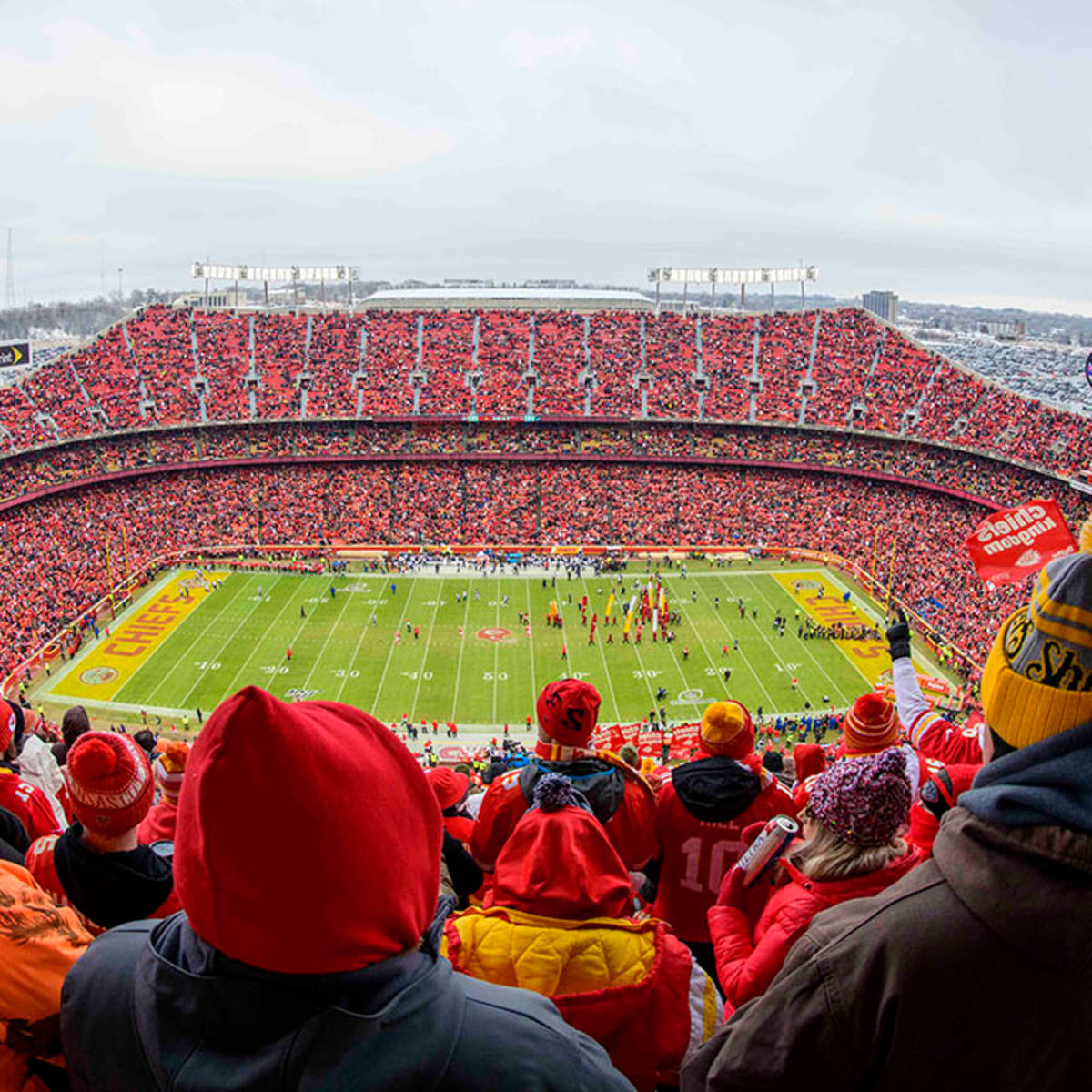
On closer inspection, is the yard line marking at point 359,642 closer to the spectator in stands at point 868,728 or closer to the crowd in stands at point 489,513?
the crowd in stands at point 489,513

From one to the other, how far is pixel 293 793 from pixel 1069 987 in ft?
5.59

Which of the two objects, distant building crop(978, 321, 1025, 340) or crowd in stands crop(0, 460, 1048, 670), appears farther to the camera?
distant building crop(978, 321, 1025, 340)

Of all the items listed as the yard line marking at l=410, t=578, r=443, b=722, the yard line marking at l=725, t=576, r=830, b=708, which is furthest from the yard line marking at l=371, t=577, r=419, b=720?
the yard line marking at l=725, t=576, r=830, b=708

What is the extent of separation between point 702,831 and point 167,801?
418cm

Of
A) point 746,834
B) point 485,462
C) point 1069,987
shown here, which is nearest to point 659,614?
point 485,462

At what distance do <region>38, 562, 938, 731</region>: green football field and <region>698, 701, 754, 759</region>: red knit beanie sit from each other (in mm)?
25105

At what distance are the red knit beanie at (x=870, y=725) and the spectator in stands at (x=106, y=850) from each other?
422 centimetres

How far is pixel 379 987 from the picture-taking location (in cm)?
198

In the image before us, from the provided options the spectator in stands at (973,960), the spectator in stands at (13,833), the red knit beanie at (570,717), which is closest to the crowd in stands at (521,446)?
the red knit beanie at (570,717)

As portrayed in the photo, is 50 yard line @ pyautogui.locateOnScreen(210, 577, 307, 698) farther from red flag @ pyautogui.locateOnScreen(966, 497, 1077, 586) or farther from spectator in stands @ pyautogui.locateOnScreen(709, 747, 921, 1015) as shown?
spectator in stands @ pyautogui.locateOnScreen(709, 747, 921, 1015)

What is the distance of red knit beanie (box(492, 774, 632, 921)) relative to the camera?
3582mm

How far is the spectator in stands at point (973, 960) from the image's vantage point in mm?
1921

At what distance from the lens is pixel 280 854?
6.38 ft

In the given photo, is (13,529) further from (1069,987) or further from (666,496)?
(1069,987)
